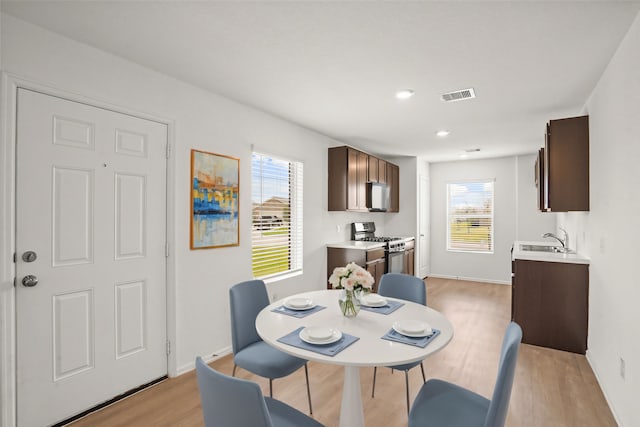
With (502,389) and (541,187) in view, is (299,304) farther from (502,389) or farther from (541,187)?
(541,187)

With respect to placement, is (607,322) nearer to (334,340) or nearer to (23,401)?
(334,340)

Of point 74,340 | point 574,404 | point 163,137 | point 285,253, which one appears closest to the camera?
point 74,340

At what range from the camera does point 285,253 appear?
4125mm

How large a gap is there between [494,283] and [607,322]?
4.22 metres

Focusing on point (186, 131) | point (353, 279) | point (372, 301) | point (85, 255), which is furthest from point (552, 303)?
point (85, 255)

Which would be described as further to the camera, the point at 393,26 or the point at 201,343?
the point at 201,343

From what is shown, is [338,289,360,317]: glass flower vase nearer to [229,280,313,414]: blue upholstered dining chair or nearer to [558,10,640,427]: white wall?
[229,280,313,414]: blue upholstered dining chair

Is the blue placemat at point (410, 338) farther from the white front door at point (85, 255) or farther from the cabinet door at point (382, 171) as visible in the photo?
the cabinet door at point (382, 171)

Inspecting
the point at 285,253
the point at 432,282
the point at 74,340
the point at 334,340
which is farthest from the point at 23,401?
the point at 432,282

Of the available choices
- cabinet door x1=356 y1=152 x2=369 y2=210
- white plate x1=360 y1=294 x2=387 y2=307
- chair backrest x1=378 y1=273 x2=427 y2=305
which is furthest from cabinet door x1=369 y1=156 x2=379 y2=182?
white plate x1=360 y1=294 x2=387 y2=307

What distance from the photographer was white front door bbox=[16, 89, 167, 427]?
2016 mm

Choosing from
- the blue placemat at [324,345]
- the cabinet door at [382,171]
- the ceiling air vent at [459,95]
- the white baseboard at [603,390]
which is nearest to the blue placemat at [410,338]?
the blue placemat at [324,345]

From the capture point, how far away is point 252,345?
2.27m

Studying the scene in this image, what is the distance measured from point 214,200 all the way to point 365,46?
73.7 inches
